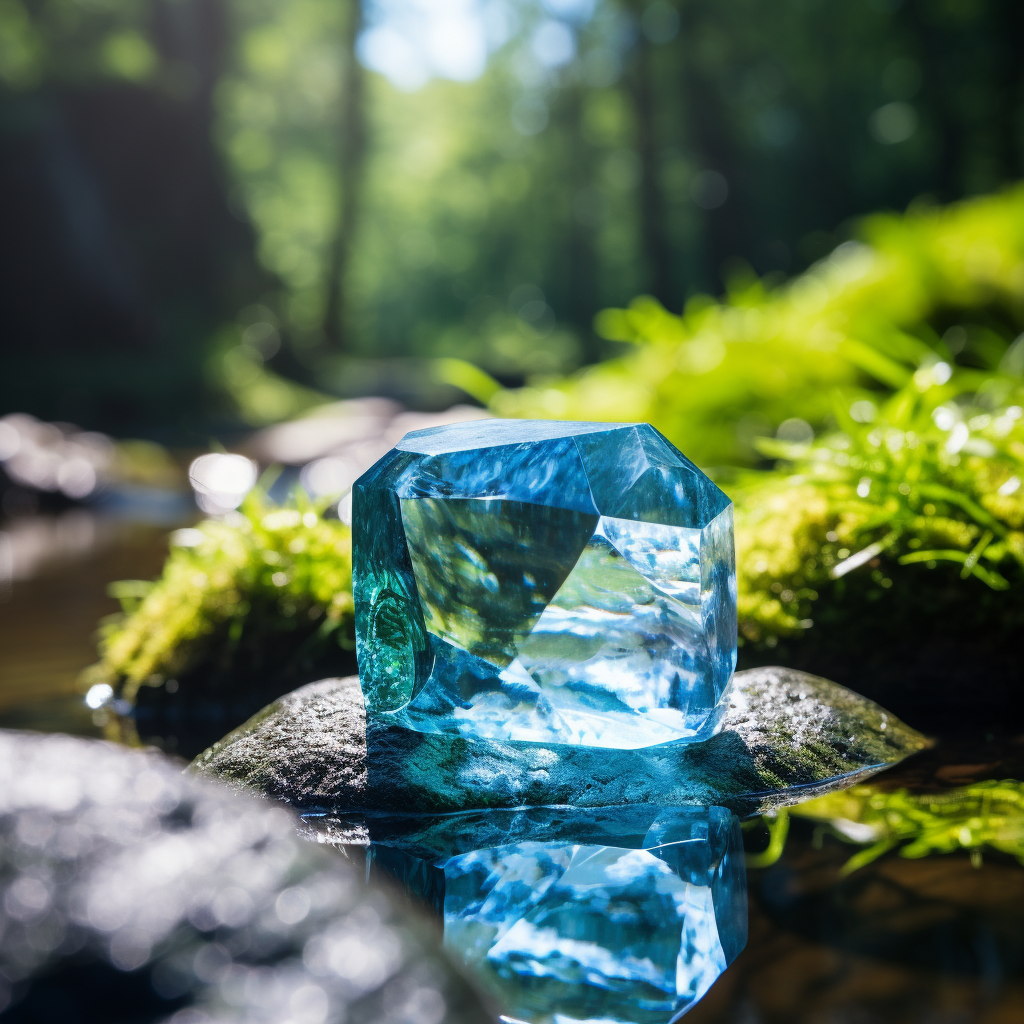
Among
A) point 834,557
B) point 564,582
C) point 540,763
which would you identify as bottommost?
point 540,763

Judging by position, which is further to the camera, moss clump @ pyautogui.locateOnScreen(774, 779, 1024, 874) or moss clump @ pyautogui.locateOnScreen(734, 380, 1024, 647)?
moss clump @ pyautogui.locateOnScreen(734, 380, 1024, 647)

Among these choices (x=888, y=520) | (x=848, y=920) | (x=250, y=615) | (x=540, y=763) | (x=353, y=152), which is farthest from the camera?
(x=353, y=152)

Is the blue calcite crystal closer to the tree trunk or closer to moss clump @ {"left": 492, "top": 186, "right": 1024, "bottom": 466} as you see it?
moss clump @ {"left": 492, "top": 186, "right": 1024, "bottom": 466}

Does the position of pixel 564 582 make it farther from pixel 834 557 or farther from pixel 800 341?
pixel 800 341

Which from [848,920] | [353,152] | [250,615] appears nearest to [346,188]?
[353,152]

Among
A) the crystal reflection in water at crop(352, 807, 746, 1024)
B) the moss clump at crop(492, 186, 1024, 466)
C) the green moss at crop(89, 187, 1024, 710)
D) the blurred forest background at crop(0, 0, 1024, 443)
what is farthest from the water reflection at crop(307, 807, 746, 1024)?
the blurred forest background at crop(0, 0, 1024, 443)

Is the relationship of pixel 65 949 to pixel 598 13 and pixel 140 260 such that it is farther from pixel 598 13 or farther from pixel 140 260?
pixel 598 13
